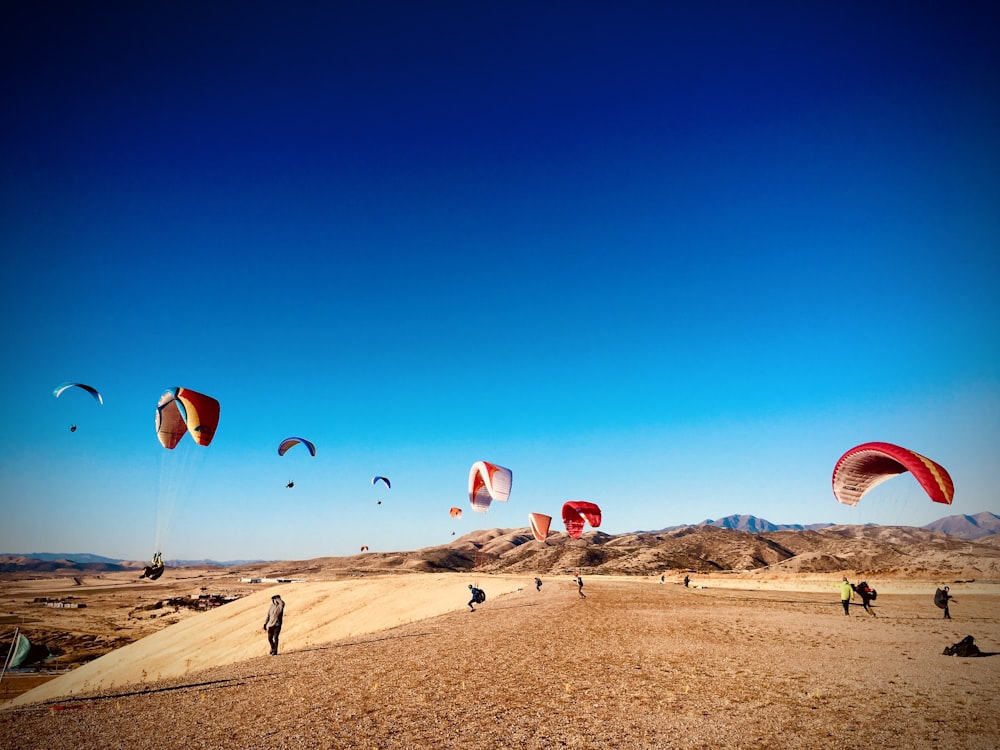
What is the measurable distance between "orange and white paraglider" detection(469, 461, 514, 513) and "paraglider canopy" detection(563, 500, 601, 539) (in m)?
7.81

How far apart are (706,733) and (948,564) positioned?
67.3 m

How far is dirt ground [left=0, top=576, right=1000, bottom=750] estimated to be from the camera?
856cm

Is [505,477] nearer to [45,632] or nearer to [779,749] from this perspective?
[779,749]

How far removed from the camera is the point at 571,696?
34.8 ft

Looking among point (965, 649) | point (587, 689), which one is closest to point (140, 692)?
point (587, 689)

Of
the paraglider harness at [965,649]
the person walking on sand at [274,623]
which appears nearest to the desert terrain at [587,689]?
the paraglider harness at [965,649]

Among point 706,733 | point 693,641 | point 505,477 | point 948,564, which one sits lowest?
point 948,564

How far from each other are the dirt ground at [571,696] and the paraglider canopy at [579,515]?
78.3 feet

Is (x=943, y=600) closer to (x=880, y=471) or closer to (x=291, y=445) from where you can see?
(x=880, y=471)

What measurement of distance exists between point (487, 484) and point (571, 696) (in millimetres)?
25893

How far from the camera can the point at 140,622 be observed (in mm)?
59094

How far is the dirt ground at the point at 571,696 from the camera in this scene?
8562 mm

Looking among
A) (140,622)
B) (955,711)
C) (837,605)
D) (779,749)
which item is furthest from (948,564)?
(140,622)

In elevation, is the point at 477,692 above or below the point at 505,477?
below
